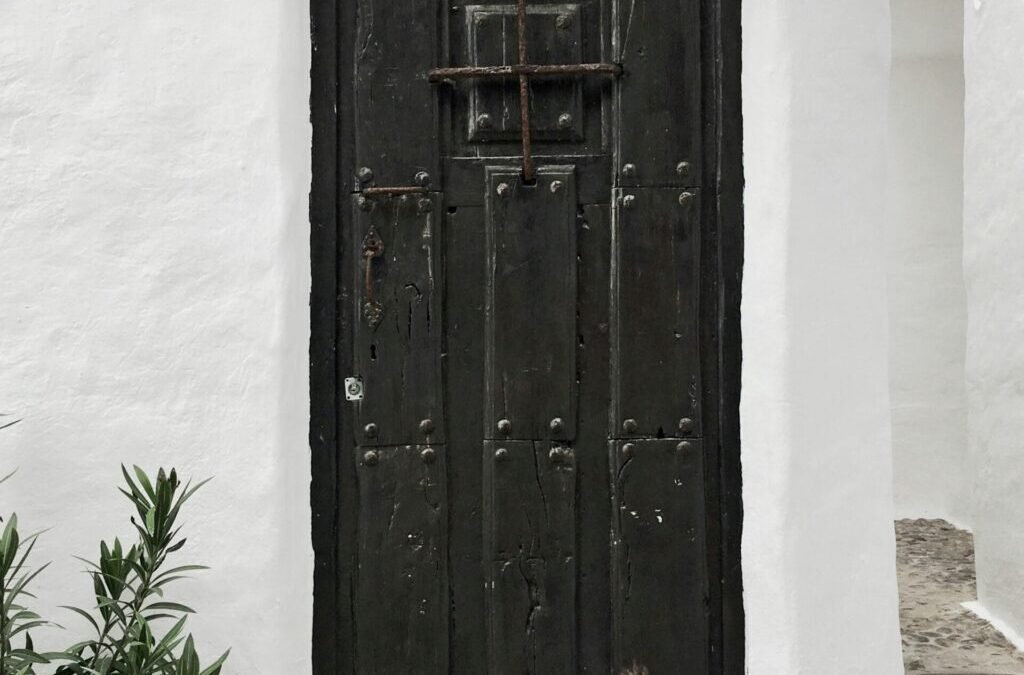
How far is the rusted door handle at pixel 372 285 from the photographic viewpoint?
5.98ft

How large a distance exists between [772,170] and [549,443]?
2.35ft

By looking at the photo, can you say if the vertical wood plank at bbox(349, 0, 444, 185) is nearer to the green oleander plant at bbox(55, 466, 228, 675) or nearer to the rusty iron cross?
the rusty iron cross

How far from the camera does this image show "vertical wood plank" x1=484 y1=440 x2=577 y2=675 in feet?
5.98

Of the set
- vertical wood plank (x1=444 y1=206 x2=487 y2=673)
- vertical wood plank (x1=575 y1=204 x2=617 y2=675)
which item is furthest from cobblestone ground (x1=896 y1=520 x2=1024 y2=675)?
vertical wood plank (x1=444 y1=206 x2=487 y2=673)

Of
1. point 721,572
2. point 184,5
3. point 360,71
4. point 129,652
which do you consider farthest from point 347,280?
point 721,572

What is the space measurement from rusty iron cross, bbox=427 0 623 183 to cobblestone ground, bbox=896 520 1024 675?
180 centimetres

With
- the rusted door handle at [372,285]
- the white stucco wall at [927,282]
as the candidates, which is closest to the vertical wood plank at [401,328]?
the rusted door handle at [372,285]

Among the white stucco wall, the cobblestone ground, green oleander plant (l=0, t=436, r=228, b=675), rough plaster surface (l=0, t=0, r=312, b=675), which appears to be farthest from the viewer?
the white stucco wall

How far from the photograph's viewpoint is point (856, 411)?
173 centimetres

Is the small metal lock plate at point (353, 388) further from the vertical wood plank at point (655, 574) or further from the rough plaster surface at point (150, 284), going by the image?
the vertical wood plank at point (655, 574)

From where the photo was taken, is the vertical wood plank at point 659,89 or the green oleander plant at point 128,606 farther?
the vertical wood plank at point 659,89

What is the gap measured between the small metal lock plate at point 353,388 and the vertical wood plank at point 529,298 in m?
0.27

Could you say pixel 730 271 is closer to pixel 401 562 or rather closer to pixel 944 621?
pixel 401 562

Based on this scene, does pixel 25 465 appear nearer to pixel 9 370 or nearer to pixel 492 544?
pixel 9 370
